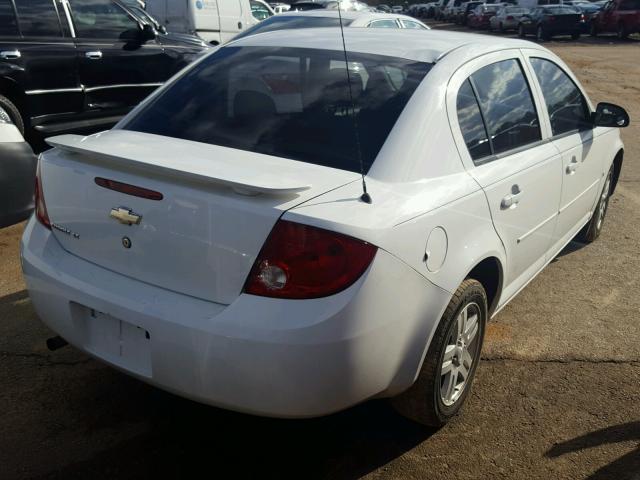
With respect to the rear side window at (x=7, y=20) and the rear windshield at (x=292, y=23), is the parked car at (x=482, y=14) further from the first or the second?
the rear side window at (x=7, y=20)

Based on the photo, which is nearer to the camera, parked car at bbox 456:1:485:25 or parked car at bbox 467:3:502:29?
parked car at bbox 467:3:502:29

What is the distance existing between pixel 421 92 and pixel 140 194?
1.27 metres

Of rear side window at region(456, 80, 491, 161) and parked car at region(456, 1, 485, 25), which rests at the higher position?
rear side window at region(456, 80, 491, 161)

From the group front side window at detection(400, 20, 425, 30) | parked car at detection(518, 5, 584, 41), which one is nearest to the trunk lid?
front side window at detection(400, 20, 425, 30)

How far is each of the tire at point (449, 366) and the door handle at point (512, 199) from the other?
426mm

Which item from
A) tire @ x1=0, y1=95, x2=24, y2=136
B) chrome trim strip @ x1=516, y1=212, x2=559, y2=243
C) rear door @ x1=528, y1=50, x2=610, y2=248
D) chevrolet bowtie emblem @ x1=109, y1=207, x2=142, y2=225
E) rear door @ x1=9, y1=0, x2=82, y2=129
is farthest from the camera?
rear door @ x1=9, y1=0, x2=82, y2=129

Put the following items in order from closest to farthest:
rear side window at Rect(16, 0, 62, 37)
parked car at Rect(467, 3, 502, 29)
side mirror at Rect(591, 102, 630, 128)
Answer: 1. side mirror at Rect(591, 102, 630, 128)
2. rear side window at Rect(16, 0, 62, 37)
3. parked car at Rect(467, 3, 502, 29)

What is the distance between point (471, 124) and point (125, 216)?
1.60 m

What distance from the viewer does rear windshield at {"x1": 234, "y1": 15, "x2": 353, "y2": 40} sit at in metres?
8.55

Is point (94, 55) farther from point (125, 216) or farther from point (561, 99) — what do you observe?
point (125, 216)

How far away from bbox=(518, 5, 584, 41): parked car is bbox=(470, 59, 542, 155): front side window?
2815 cm

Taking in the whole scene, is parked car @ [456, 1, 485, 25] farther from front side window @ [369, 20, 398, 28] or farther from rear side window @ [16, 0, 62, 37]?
rear side window @ [16, 0, 62, 37]

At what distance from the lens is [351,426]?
A: 3082 millimetres

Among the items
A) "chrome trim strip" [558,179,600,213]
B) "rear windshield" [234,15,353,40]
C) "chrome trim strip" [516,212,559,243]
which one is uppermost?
"rear windshield" [234,15,353,40]
